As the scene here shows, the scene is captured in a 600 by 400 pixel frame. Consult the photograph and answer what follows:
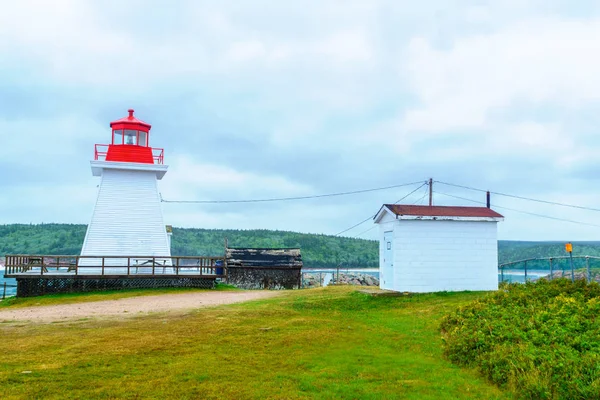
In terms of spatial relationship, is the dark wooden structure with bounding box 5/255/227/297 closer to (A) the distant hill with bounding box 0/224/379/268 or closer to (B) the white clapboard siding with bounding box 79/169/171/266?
(B) the white clapboard siding with bounding box 79/169/171/266

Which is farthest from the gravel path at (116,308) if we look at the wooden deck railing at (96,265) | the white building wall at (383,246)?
the white building wall at (383,246)

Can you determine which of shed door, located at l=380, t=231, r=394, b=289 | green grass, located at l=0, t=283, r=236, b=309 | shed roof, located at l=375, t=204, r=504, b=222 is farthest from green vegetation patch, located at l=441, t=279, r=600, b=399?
green grass, located at l=0, t=283, r=236, b=309

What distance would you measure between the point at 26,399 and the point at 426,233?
15.2 m

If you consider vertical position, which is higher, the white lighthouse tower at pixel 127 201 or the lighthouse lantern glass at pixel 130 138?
the lighthouse lantern glass at pixel 130 138

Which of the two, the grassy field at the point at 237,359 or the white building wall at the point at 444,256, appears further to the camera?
the white building wall at the point at 444,256

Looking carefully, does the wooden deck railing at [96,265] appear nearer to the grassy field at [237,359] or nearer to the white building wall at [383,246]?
the white building wall at [383,246]

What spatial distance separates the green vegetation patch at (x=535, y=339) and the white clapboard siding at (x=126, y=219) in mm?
17948

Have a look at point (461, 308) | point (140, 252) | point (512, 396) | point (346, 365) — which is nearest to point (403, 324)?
point (461, 308)

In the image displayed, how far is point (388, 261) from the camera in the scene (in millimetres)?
20672

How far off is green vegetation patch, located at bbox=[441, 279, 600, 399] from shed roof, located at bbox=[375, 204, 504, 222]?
20.9 feet

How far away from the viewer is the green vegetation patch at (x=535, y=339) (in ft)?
23.5

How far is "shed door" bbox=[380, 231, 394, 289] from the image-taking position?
20.2m

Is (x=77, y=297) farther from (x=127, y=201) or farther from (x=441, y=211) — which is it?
(x=441, y=211)

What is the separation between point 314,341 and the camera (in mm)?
11016
